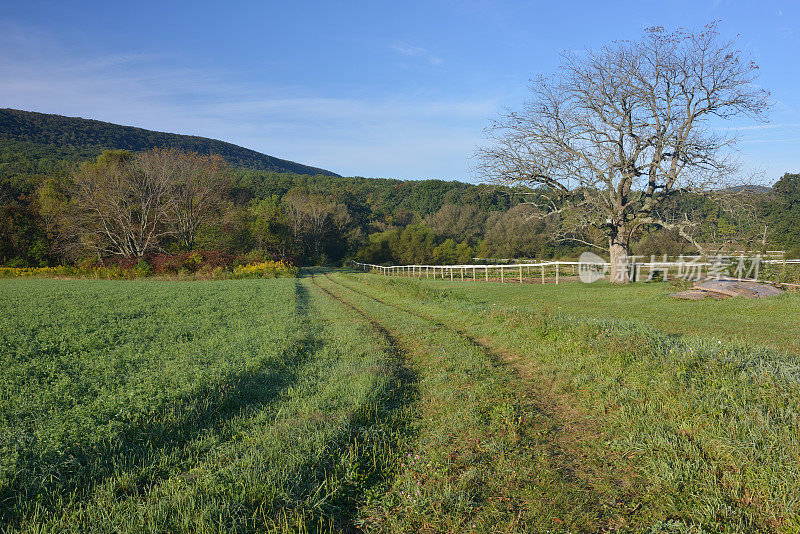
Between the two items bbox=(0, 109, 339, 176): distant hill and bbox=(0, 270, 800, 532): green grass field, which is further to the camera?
bbox=(0, 109, 339, 176): distant hill

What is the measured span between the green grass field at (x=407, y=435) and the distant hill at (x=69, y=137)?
9073 cm

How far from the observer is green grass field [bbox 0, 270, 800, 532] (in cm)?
296

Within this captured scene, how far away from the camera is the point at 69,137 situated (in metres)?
111

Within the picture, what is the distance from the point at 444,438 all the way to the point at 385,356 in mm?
3203

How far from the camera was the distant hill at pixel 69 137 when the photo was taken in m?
93.3

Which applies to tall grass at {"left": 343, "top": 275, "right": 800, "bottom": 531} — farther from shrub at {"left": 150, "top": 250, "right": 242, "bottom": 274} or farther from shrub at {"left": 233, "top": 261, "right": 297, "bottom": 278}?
shrub at {"left": 150, "top": 250, "right": 242, "bottom": 274}

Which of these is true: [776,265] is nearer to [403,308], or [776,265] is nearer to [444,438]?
[403,308]

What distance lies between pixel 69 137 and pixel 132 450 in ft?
468

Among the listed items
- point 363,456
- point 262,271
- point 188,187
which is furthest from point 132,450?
point 188,187

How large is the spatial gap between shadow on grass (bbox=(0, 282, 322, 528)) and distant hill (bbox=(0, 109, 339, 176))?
9131cm

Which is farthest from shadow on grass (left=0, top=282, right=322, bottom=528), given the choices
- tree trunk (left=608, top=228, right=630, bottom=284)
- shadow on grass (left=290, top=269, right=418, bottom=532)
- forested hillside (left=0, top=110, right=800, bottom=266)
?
tree trunk (left=608, top=228, right=630, bottom=284)

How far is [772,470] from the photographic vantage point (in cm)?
303

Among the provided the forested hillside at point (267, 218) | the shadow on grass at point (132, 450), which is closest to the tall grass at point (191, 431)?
the shadow on grass at point (132, 450)

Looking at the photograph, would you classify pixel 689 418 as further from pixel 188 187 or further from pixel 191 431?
pixel 188 187
